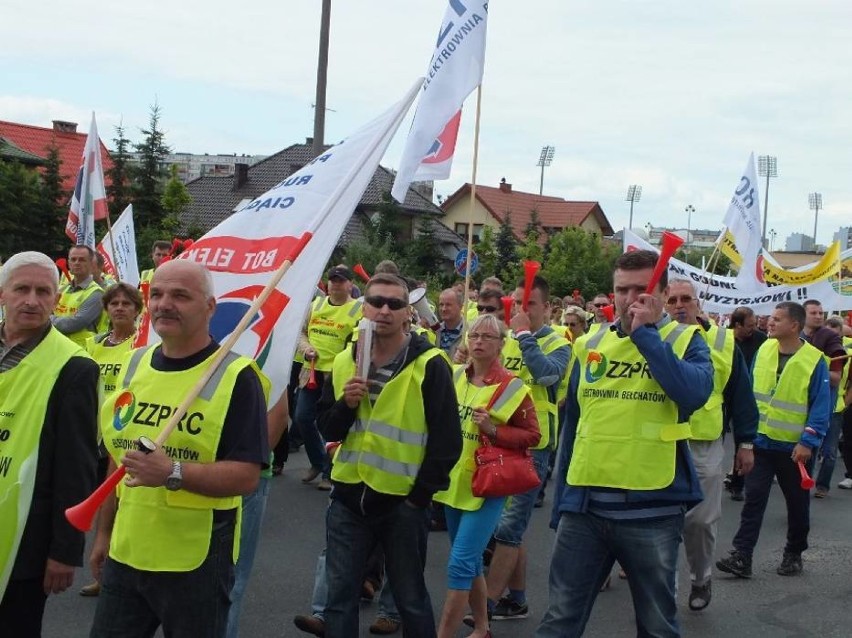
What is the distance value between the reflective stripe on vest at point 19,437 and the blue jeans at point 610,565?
6.51 feet

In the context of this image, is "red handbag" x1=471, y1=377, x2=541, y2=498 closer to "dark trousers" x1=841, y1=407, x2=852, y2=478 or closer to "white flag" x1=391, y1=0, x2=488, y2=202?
"white flag" x1=391, y1=0, x2=488, y2=202

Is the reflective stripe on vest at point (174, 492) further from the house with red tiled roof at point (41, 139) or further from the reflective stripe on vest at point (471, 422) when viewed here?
the house with red tiled roof at point (41, 139)

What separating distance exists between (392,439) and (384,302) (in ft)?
1.98

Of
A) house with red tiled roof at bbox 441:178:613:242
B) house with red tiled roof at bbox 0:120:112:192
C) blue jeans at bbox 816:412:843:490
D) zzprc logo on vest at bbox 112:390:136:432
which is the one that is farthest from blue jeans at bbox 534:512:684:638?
house with red tiled roof at bbox 441:178:613:242

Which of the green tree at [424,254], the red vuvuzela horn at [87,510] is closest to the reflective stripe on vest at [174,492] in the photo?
the red vuvuzela horn at [87,510]

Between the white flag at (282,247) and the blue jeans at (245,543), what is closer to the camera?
the white flag at (282,247)

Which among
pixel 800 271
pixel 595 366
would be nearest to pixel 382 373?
pixel 595 366

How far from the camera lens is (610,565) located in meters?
4.29

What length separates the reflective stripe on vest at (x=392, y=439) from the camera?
172 inches

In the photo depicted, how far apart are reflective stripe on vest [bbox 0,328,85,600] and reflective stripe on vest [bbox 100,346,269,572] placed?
1.14 ft

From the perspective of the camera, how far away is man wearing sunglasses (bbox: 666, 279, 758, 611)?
239 inches

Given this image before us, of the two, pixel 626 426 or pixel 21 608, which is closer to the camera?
pixel 21 608

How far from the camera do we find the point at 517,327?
633cm

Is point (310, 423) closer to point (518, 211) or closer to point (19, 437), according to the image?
point (19, 437)
